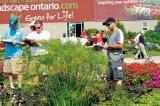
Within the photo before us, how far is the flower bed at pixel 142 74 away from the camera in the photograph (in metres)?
14.1

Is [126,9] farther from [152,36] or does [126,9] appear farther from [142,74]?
[142,74]

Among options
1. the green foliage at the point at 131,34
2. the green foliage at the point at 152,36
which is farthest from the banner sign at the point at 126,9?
the green foliage at the point at 152,36

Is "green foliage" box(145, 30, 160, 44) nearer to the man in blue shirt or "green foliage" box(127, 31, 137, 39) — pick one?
"green foliage" box(127, 31, 137, 39)

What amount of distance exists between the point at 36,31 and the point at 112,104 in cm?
368

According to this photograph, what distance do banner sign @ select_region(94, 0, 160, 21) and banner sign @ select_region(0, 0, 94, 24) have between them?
0.82 meters

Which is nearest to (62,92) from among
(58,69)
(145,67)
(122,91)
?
(58,69)

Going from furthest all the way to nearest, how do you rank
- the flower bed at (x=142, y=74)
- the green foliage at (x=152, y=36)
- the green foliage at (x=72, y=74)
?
the green foliage at (x=152, y=36), the flower bed at (x=142, y=74), the green foliage at (x=72, y=74)

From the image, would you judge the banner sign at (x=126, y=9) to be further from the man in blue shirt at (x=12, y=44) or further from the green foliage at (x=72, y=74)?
the green foliage at (x=72, y=74)

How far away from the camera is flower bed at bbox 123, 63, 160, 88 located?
1406 cm

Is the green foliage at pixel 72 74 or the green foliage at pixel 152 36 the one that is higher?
the green foliage at pixel 72 74

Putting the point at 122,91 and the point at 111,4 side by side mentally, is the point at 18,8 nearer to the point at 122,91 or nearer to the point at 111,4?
the point at 111,4

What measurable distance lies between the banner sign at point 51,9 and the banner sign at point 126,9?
818 millimetres

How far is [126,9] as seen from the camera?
5306 centimetres

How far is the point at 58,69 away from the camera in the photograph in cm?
892
